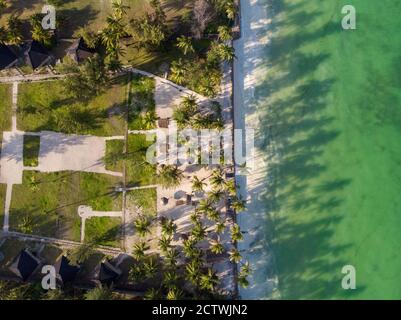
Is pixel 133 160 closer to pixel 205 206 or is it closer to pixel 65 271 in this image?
pixel 205 206

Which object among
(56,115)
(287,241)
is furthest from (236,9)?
(287,241)

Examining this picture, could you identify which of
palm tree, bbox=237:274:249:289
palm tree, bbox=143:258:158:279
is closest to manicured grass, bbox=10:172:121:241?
palm tree, bbox=143:258:158:279

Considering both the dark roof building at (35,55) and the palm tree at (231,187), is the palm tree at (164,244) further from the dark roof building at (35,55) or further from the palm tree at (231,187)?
A: the dark roof building at (35,55)

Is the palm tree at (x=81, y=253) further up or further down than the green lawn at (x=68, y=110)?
further down

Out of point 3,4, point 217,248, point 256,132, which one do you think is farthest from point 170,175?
point 3,4

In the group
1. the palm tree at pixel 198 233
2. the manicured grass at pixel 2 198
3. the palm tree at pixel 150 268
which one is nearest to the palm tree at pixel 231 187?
the palm tree at pixel 198 233

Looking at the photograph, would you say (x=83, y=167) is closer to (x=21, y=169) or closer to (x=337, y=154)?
(x=21, y=169)
